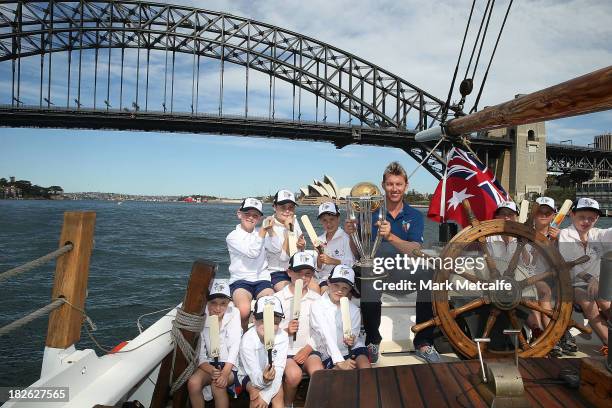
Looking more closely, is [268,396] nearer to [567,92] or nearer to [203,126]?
[567,92]

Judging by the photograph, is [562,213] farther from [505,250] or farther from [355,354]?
[355,354]

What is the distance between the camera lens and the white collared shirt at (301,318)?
2.71m

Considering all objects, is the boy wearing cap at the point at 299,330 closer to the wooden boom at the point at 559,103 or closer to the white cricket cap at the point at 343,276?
the white cricket cap at the point at 343,276

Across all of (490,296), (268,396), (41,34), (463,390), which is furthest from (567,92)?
(41,34)

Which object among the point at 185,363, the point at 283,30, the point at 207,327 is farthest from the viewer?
the point at 283,30

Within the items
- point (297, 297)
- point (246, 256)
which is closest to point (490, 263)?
point (297, 297)

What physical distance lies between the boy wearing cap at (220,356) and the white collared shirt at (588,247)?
7.91 ft

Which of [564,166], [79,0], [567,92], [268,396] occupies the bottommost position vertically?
[268,396]

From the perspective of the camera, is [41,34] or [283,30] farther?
[283,30]

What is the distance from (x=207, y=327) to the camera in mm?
2693

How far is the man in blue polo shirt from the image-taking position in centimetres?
278

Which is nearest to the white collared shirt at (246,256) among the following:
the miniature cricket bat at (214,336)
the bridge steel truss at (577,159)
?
the miniature cricket bat at (214,336)

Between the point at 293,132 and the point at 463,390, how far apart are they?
103 feet

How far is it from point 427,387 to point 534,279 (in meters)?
1.03
